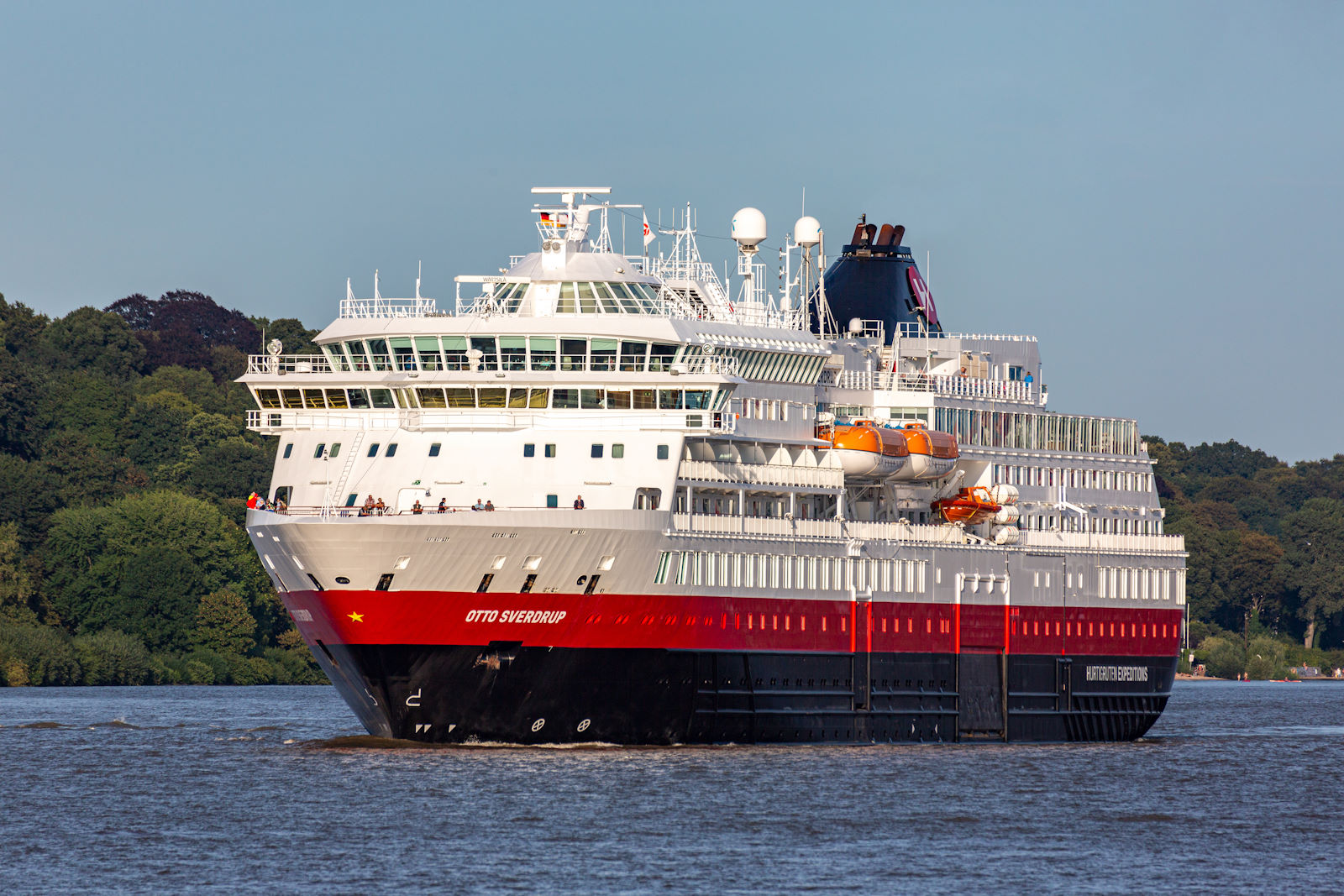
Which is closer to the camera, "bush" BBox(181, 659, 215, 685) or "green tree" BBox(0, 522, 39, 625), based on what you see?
"green tree" BBox(0, 522, 39, 625)

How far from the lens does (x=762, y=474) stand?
228ft

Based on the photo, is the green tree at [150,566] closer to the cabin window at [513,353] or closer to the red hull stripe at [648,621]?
the red hull stripe at [648,621]

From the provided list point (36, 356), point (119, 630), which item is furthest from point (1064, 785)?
point (36, 356)

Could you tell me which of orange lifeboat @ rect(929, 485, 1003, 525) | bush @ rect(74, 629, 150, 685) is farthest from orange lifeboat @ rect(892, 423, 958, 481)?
bush @ rect(74, 629, 150, 685)

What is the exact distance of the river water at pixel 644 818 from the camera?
158 feet

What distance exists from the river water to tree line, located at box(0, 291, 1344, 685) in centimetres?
4572

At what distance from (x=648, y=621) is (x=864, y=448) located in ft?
39.0

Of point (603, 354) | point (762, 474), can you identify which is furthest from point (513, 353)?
point (762, 474)

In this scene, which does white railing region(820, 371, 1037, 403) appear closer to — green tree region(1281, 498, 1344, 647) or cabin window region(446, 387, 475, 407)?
cabin window region(446, 387, 475, 407)

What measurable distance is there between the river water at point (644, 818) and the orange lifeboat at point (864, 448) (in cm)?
864

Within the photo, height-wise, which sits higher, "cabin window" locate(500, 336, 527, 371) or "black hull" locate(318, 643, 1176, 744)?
"cabin window" locate(500, 336, 527, 371)

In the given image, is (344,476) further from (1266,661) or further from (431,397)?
(1266,661)

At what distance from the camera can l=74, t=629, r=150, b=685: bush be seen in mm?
115938

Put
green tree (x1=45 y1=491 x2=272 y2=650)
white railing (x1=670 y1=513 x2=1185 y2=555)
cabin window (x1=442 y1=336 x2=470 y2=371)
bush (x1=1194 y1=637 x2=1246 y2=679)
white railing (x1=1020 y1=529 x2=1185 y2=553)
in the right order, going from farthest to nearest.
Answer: bush (x1=1194 y1=637 x2=1246 y2=679), green tree (x1=45 y1=491 x2=272 y2=650), white railing (x1=1020 y1=529 x2=1185 y2=553), white railing (x1=670 y1=513 x2=1185 y2=555), cabin window (x1=442 y1=336 x2=470 y2=371)
